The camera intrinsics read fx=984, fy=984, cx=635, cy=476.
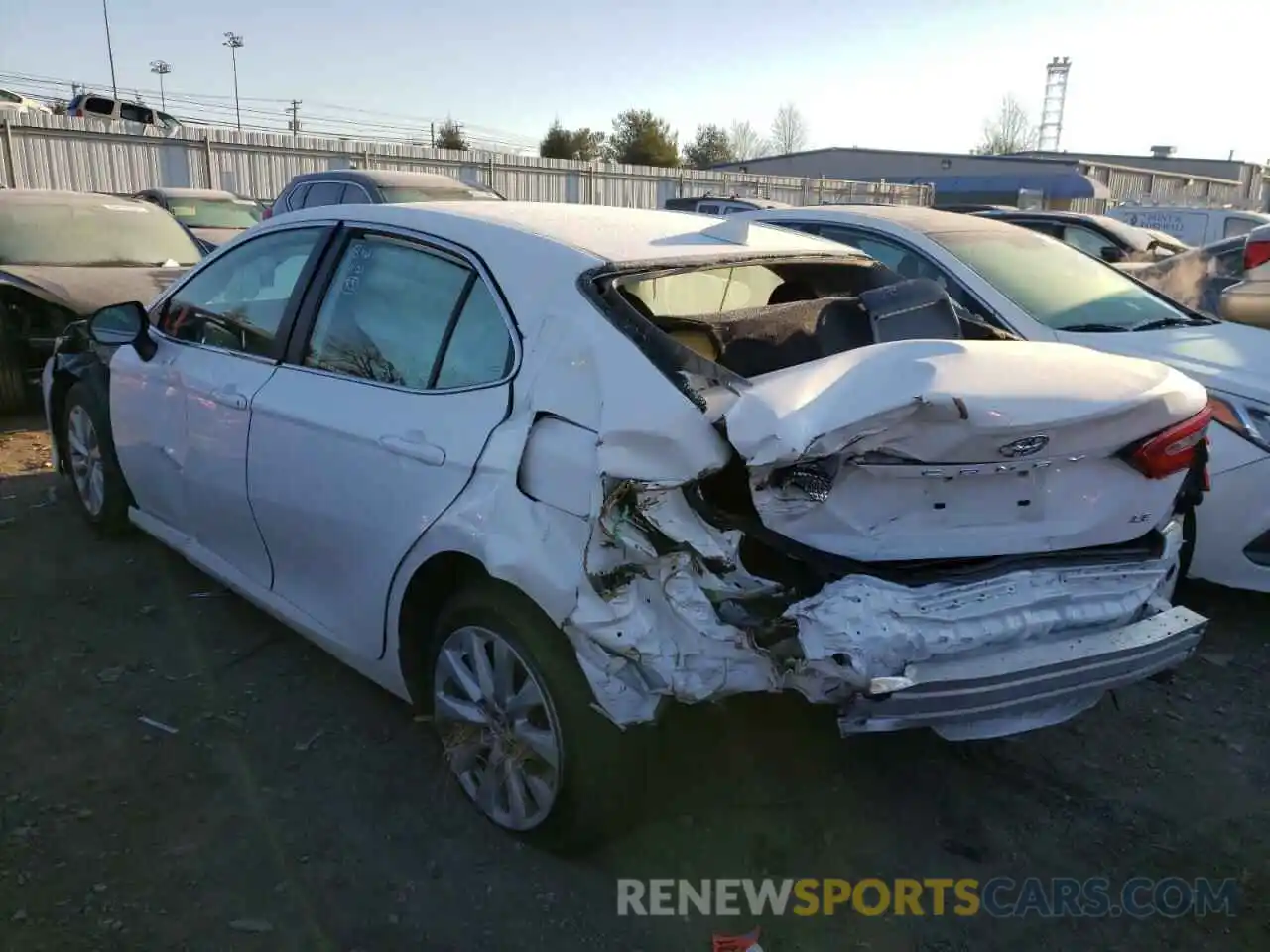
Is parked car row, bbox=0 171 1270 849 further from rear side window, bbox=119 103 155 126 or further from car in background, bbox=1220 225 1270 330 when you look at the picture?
rear side window, bbox=119 103 155 126

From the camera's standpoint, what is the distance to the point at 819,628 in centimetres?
224

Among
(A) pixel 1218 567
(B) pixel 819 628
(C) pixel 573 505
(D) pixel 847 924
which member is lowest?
(D) pixel 847 924

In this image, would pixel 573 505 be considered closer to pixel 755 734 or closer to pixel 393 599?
pixel 393 599

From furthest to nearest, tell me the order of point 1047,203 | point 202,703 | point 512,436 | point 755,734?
1. point 1047,203
2. point 202,703
3. point 755,734
4. point 512,436

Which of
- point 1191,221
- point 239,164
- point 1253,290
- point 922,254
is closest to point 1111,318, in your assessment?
point 922,254

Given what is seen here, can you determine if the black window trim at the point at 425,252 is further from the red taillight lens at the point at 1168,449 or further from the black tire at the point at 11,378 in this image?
the black tire at the point at 11,378

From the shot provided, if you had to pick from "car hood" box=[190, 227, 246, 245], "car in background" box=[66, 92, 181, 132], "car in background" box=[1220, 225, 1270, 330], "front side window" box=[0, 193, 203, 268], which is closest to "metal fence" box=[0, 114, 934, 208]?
"car in background" box=[66, 92, 181, 132]

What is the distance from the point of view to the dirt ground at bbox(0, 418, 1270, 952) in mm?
2504

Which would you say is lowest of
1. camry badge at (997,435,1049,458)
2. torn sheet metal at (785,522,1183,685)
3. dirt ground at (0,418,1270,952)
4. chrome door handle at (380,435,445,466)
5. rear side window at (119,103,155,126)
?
dirt ground at (0,418,1270,952)

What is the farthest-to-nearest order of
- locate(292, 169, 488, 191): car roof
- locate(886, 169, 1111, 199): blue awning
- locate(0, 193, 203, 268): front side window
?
locate(886, 169, 1111, 199): blue awning → locate(292, 169, 488, 191): car roof → locate(0, 193, 203, 268): front side window

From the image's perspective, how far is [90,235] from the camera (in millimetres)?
7793

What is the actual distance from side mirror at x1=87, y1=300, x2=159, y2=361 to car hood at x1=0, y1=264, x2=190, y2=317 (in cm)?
281

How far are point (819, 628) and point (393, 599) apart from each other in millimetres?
1287

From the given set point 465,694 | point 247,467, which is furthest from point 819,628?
point 247,467
